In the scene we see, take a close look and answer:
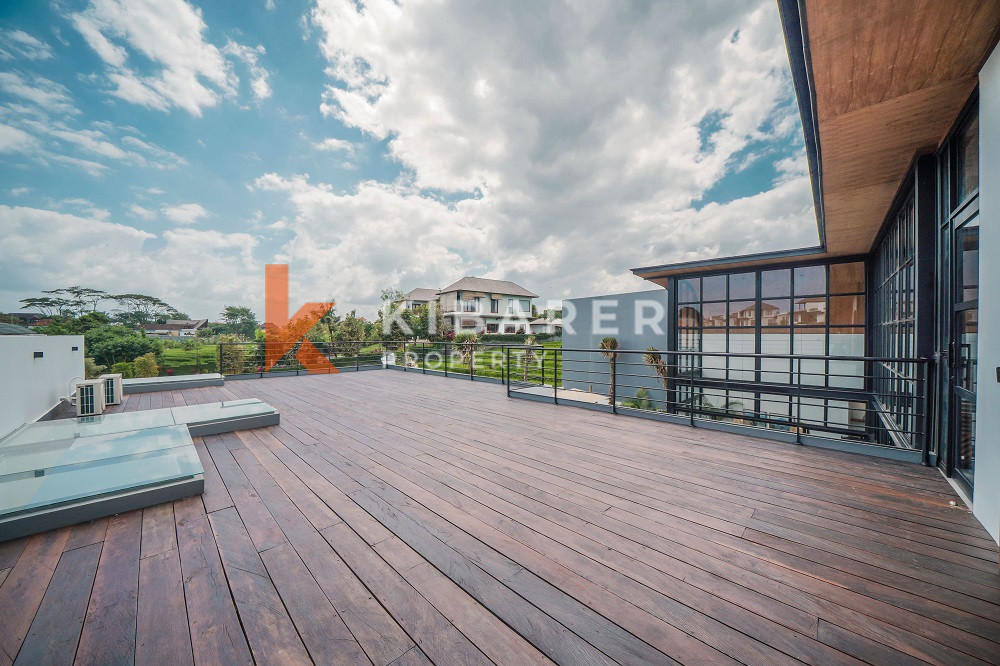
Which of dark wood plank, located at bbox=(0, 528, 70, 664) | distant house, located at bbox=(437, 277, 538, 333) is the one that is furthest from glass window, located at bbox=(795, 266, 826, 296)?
distant house, located at bbox=(437, 277, 538, 333)

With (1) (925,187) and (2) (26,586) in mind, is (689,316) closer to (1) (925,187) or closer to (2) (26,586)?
(1) (925,187)

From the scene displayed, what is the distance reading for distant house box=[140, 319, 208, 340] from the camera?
47.6 ft

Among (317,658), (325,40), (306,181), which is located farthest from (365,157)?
(317,658)

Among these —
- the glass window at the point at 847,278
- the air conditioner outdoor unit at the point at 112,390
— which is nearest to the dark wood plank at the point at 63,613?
the air conditioner outdoor unit at the point at 112,390

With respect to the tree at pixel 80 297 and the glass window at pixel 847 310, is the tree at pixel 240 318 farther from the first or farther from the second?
the glass window at pixel 847 310

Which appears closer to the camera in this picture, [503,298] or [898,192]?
[898,192]

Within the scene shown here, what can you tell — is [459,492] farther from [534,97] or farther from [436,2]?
[534,97]

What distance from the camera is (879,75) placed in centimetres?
216

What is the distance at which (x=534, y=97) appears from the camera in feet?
25.3

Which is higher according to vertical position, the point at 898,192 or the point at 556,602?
the point at 898,192

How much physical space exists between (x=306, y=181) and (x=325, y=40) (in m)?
6.28

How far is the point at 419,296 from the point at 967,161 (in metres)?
35.9

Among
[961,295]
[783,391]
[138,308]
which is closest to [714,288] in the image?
[783,391]

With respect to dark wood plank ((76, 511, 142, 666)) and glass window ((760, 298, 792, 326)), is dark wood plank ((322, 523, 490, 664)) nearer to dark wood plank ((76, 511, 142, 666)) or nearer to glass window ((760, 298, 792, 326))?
dark wood plank ((76, 511, 142, 666))
